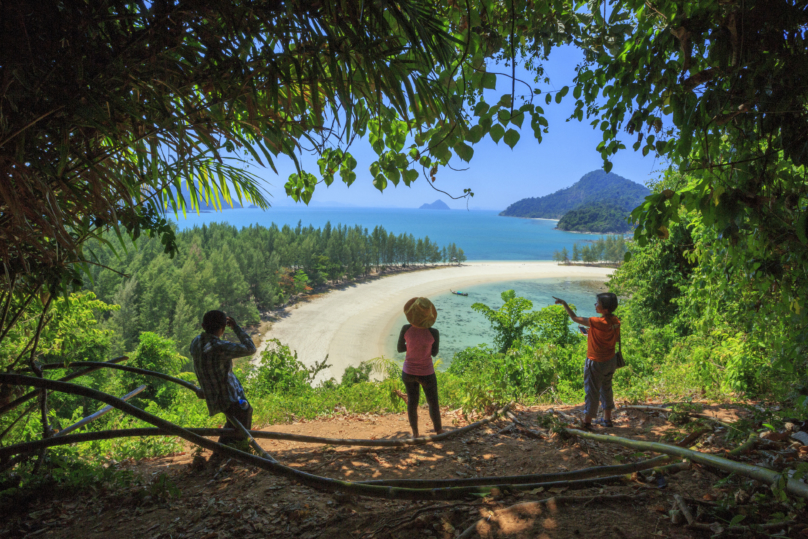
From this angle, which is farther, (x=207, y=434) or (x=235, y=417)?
(x=235, y=417)

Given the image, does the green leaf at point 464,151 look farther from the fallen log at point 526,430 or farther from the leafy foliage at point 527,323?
the leafy foliage at point 527,323

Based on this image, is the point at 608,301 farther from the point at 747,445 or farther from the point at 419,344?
the point at 419,344

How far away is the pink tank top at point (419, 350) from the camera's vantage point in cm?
334

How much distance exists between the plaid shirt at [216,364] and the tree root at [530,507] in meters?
1.91

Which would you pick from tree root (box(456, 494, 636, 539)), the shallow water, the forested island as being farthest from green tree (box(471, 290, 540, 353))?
the forested island

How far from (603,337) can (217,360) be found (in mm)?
3273

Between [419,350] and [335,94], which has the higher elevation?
Answer: [335,94]

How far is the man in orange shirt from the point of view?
3449mm

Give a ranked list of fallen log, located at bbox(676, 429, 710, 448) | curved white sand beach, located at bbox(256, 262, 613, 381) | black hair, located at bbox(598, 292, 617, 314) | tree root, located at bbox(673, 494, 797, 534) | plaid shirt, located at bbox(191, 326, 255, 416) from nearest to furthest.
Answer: tree root, located at bbox(673, 494, 797, 534) < fallen log, located at bbox(676, 429, 710, 448) < plaid shirt, located at bbox(191, 326, 255, 416) < black hair, located at bbox(598, 292, 617, 314) < curved white sand beach, located at bbox(256, 262, 613, 381)

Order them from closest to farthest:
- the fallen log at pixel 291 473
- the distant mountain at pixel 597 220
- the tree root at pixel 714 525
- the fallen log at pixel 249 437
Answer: the tree root at pixel 714 525 < the fallen log at pixel 291 473 < the fallen log at pixel 249 437 < the distant mountain at pixel 597 220

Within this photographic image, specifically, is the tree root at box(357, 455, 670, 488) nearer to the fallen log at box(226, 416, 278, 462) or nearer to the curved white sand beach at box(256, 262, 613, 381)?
the fallen log at box(226, 416, 278, 462)

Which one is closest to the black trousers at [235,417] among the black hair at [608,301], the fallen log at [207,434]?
the fallen log at [207,434]

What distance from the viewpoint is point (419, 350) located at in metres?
3.35

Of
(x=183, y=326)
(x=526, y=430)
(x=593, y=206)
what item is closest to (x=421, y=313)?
(x=526, y=430)
